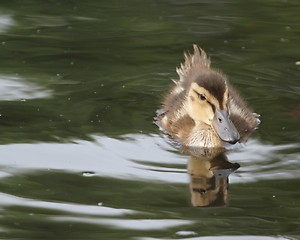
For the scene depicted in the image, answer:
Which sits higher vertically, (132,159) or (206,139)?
(206,139)

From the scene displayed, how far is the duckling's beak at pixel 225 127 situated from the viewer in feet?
21.6

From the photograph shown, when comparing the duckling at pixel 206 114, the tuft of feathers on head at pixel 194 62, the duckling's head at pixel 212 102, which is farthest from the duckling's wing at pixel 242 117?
the tuft of feathers on head at pixel 194 62

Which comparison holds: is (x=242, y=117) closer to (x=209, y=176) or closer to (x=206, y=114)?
(x=206, y=114)

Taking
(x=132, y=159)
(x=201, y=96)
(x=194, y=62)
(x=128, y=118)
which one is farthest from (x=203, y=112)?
(x=132, y=159)

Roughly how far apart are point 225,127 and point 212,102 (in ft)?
0.64

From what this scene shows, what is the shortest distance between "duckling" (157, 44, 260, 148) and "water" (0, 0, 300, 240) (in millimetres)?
106

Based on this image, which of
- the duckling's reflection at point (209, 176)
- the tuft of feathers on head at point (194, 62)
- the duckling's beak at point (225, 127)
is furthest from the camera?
the tuft of feathers on head at point (194, 62)

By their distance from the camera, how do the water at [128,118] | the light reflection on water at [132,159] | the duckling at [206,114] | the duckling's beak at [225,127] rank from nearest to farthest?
the water at [128,118], the light reflection on water at [132,159], the duckling's beak at [225,127], the duckling at [206,114]

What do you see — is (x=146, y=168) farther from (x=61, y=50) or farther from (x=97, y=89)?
(x=61, y=50)

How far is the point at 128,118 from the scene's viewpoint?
691 cm

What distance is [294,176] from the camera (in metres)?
5.89

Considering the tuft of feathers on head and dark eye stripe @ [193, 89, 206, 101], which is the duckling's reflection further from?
the tuft of feathers on head

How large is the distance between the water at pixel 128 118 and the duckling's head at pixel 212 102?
142mm

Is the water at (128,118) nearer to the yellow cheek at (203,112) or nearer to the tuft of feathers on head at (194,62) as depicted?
the tuft of feathers on head at (194,62)
